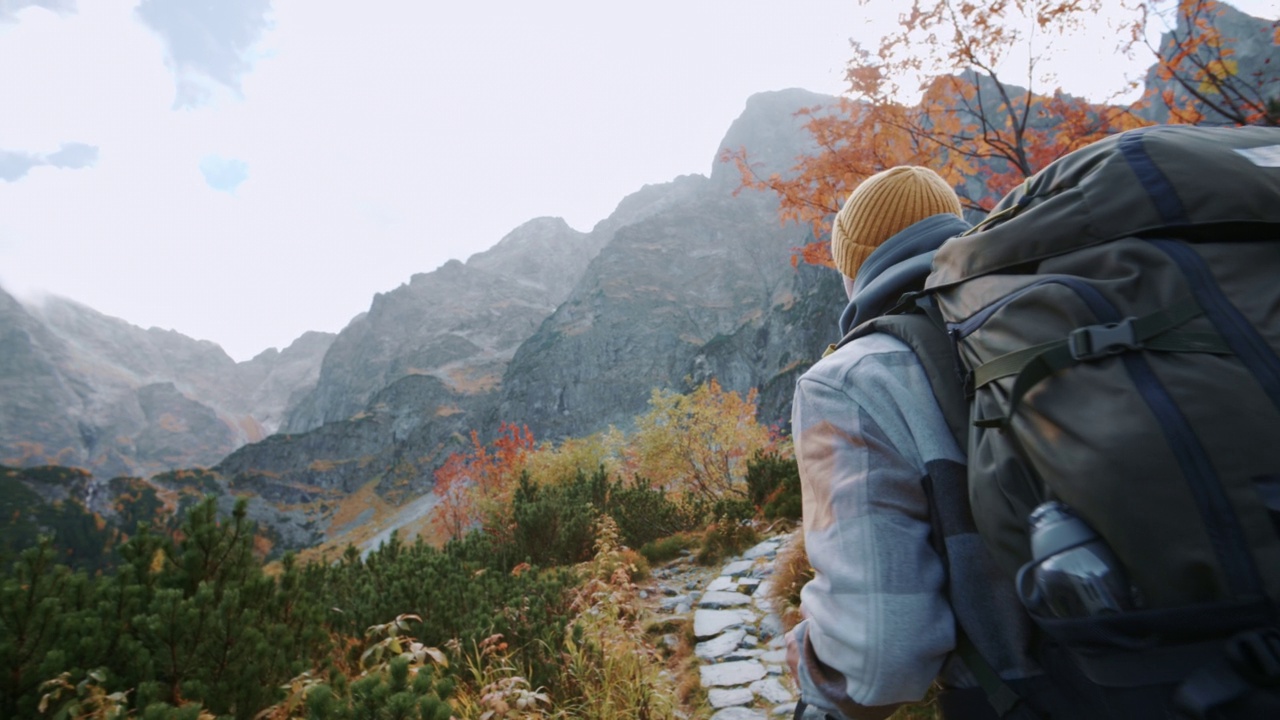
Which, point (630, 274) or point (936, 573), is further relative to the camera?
point (630, 274)

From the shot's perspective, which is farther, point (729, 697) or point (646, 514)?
point (646, 514)

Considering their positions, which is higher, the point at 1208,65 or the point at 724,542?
the point at 1208,65

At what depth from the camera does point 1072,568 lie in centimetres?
80

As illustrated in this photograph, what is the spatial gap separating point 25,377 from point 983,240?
22620 centimetres

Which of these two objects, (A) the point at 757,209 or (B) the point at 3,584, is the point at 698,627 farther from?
(A) the point at 757,209

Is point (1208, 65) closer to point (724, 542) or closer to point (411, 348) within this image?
point (724, 542)

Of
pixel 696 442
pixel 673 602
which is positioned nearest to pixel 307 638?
pixel 673 602

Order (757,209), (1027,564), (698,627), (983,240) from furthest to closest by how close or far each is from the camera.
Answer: (757,209) → (698,627) → (983,240) → (1027,564)

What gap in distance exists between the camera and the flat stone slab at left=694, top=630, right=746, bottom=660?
4.00 m

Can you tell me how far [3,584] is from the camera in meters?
2.51

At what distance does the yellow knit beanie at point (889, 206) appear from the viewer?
158 centimetres

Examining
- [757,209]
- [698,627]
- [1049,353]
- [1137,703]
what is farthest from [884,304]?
[757,209]

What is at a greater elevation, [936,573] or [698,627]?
[936,573]

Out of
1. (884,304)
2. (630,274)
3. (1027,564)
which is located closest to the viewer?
(1027,564)
